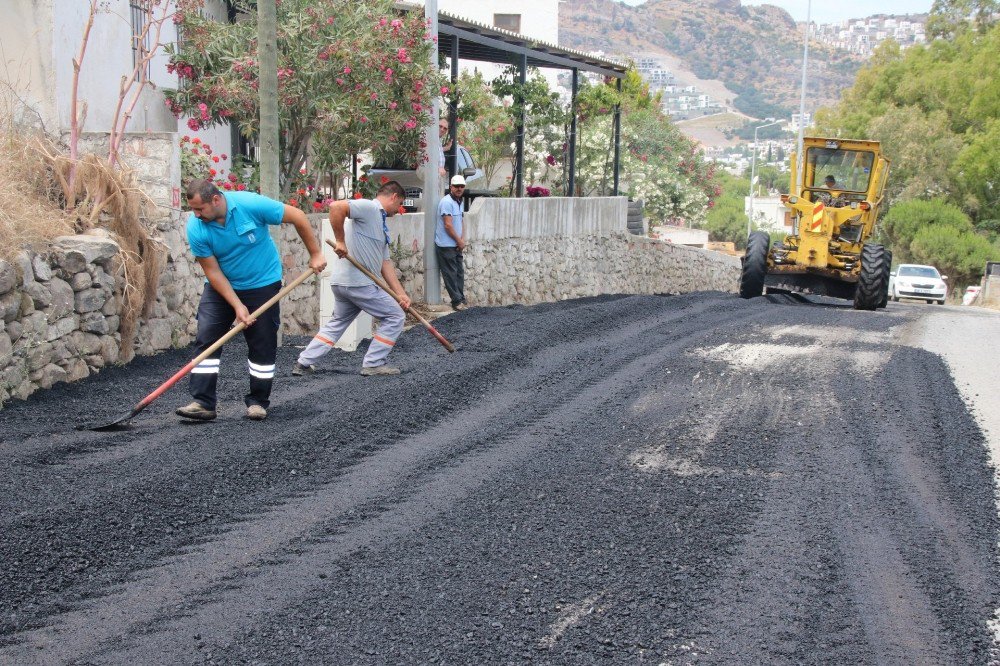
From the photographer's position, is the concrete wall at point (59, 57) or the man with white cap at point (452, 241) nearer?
the concrete wall at point (59, 57)

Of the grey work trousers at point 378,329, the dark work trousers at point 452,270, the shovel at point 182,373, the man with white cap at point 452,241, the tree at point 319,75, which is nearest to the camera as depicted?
the shovel at point 182,373

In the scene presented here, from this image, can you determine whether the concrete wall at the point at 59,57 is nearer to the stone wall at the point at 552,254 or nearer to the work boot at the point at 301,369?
the work boot at the point at 301,369

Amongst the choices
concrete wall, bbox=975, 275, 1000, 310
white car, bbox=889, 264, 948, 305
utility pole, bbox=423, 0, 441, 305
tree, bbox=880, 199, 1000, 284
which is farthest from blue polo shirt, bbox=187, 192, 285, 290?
tree, bbox=880, 199, 1000, 284

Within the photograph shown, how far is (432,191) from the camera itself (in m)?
14.5

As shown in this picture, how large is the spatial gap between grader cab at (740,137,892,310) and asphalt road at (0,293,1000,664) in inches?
385

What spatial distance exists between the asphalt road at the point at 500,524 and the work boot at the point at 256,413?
0.25 ft

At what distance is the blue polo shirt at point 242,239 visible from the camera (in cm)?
744

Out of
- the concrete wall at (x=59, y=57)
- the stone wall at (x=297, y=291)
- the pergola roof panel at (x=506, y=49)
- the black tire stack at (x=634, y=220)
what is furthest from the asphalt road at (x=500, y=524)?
the black tire stack at (x=634, y=220)

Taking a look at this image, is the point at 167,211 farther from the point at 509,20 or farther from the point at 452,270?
the point at 509,20

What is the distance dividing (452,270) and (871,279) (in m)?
7.52

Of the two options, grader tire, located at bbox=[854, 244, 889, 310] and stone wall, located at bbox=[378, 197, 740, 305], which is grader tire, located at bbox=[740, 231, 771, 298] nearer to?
grader tire, located at bbox=[854, 244, 889, 310]

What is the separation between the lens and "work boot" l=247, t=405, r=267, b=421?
24.9 feet

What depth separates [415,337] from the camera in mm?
12133

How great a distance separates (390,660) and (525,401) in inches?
185
